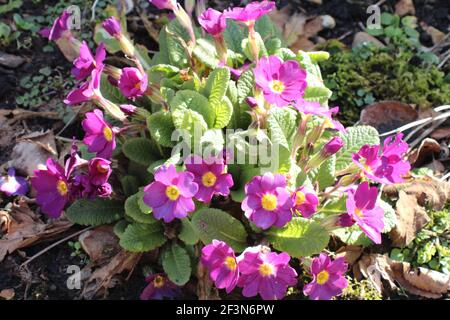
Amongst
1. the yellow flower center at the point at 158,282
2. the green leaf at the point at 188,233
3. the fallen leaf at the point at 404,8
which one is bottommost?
the yellow flower center at the point at 158,282

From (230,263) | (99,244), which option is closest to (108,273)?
(99,244)

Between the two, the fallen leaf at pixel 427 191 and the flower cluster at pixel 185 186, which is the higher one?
the flower cluster at pixel 185 186

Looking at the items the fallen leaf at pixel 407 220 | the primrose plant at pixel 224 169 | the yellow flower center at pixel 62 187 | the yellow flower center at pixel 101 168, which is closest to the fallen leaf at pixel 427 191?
the fallen leaf at pixel 407 220

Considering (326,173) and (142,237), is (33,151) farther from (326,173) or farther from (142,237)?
(326,173)

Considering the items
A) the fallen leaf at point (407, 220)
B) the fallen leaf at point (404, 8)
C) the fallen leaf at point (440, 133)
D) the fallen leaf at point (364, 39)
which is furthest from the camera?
the fallen leaf at point (404, 8)

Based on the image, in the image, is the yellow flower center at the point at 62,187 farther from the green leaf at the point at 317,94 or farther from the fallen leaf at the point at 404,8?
the fallen leaf at the point at 404,8
